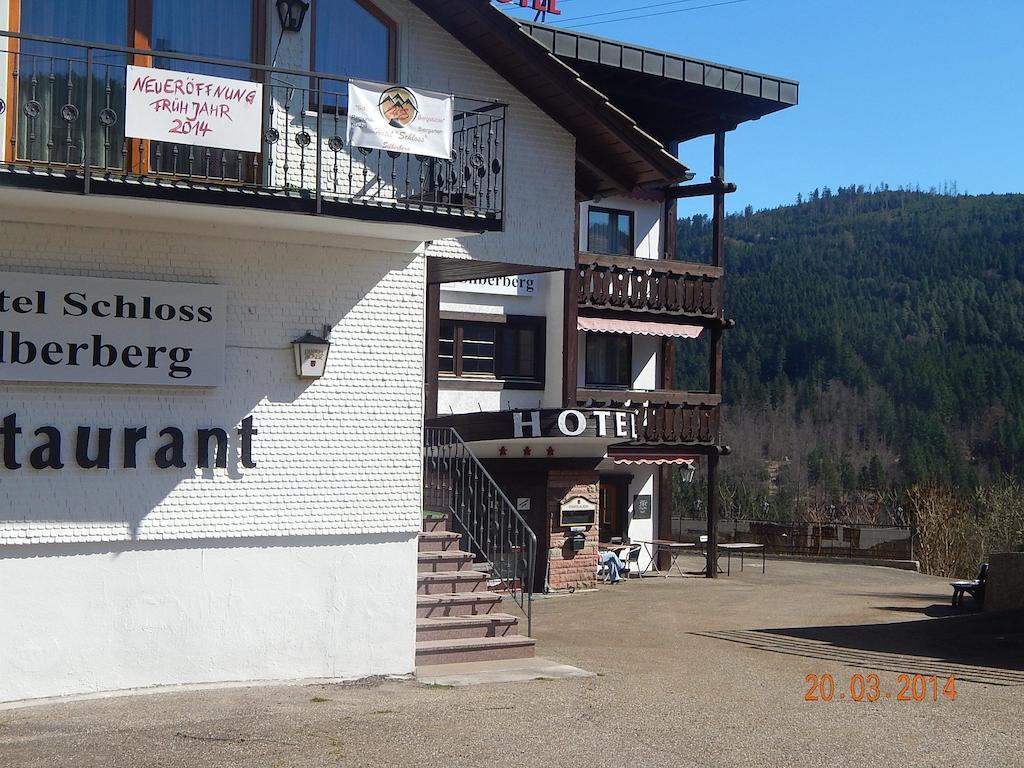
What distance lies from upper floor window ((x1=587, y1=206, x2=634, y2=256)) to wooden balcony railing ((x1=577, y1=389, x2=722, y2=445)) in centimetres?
284

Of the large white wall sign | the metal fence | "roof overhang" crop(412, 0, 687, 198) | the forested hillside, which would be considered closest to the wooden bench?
"roof overhang" crop(412, 0, 687, 198)

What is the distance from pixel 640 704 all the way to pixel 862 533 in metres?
35.1

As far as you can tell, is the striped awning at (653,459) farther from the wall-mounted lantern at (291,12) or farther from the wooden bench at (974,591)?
the wall-mounted lantern at (291,12)

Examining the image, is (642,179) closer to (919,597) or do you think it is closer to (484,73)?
(484,73)

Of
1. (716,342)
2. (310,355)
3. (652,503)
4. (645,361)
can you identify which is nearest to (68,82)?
(310,355)

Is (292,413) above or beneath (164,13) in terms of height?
beneath

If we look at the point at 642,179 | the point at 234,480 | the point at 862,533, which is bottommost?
the point at 862,533

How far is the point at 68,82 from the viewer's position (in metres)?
10.7

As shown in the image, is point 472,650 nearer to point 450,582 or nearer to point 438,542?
point 450,582

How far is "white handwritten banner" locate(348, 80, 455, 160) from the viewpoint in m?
11.2

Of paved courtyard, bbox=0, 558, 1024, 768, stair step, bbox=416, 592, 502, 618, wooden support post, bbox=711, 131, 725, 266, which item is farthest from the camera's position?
wooden support post, bbox=711, 131, 725, 266

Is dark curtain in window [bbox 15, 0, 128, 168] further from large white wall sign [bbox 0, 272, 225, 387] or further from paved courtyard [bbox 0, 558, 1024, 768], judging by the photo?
paved courtyard [bbox 0, 558, 1024, 768]

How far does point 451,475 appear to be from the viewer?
50.0 feet

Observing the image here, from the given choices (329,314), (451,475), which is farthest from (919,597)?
(329,314)
